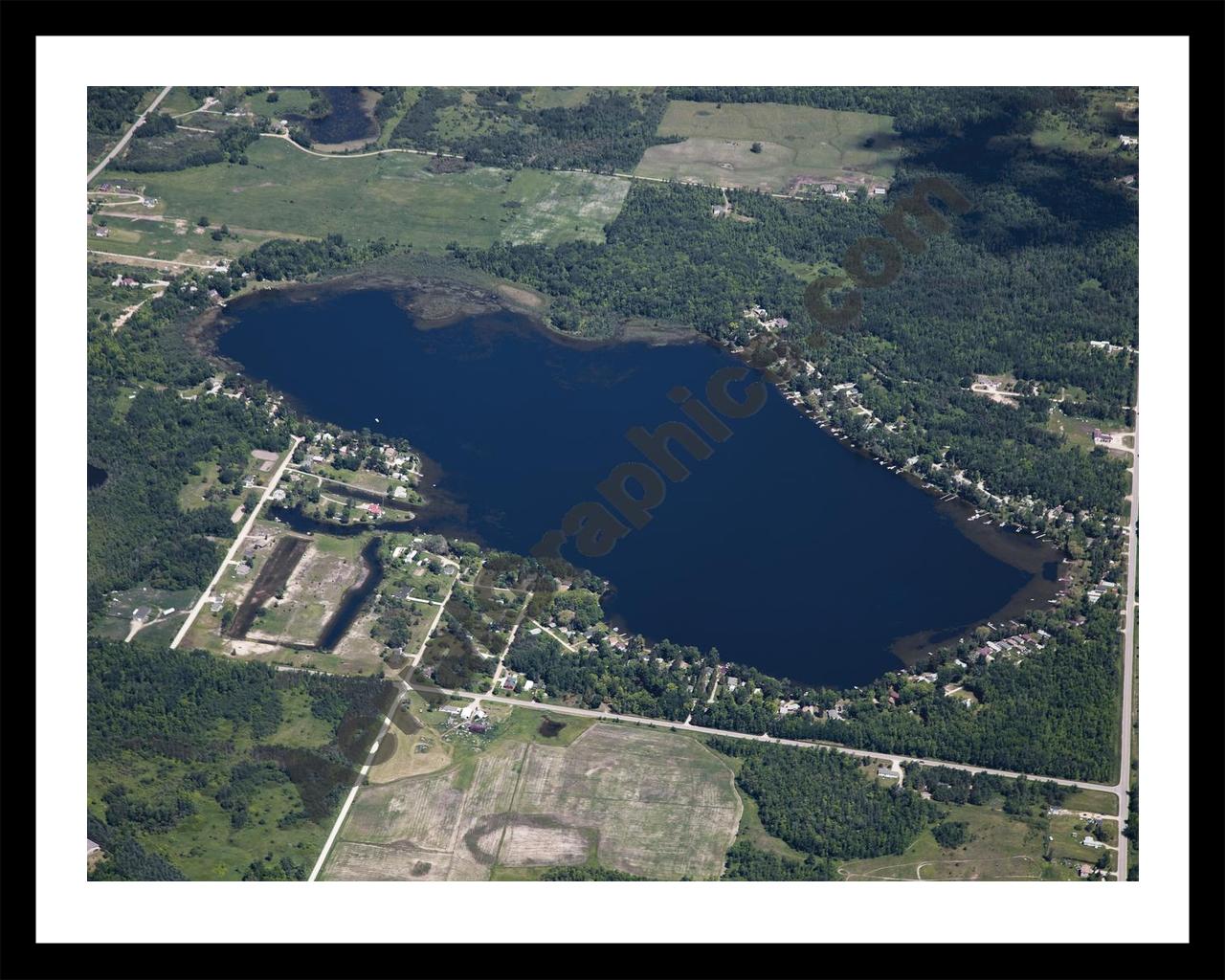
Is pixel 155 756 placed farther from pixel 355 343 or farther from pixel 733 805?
pixel 355 343

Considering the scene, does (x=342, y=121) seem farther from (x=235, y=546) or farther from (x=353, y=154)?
(x=235, y=546)

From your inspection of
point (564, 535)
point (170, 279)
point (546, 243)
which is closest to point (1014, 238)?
point (546, 243)

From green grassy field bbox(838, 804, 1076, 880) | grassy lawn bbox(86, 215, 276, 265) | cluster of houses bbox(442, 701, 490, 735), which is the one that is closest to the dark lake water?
grassy lawn bbox(86, 215, 276, 265)

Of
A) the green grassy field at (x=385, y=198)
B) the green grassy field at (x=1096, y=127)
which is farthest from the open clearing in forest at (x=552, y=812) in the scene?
the green grassy field at (x=1096, y=127)

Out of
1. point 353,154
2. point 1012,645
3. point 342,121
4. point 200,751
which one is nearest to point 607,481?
point 1012,645

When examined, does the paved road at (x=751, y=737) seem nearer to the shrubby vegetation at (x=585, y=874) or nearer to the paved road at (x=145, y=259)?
the shrubby vegetation at (x=585, y=874)

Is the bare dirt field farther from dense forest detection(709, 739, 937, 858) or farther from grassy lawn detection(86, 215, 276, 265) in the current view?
grassy lawn detection(86, 215, 276, 265)
